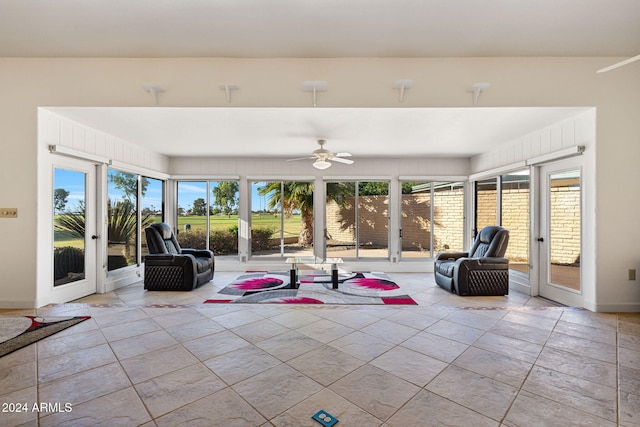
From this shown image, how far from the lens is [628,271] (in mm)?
3451

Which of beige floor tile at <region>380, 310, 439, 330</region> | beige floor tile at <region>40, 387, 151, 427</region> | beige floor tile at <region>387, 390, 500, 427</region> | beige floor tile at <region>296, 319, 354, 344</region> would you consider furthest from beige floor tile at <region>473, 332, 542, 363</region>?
beige floor tile at <region>40, 387, 151, 427</region>

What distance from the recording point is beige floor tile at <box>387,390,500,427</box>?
159cm

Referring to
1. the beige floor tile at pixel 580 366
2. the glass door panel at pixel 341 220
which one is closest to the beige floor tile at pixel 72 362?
the beige floor tile at pixel 580 366

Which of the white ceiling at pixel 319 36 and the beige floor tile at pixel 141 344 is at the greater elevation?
the white ceiling at pixel 319 36

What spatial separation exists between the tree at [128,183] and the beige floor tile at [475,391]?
17.3ft

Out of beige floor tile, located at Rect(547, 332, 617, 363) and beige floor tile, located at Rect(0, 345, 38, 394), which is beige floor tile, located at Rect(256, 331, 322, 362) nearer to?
beige floor tile, located at Rect(0, 345, 38, 394)

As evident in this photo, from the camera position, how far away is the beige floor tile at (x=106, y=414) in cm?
159

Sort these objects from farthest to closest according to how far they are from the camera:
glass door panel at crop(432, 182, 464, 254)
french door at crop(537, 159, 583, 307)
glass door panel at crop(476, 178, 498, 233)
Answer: glass door panel at crop(432, 182, 464, 254) → glass door panel at crop(476, 178, 498, 233) → french door at crop(537, 159, 583, 307)

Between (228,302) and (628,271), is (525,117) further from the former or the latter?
(228,302)

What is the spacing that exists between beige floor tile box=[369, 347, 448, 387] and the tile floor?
0.01m

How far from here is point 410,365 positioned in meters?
2.23

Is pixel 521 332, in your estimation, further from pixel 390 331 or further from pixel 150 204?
pixel 150 204

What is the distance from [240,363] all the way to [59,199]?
3526mm

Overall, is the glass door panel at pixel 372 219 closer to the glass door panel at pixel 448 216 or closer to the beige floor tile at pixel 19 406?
the glass door panel at pixel 448 216
